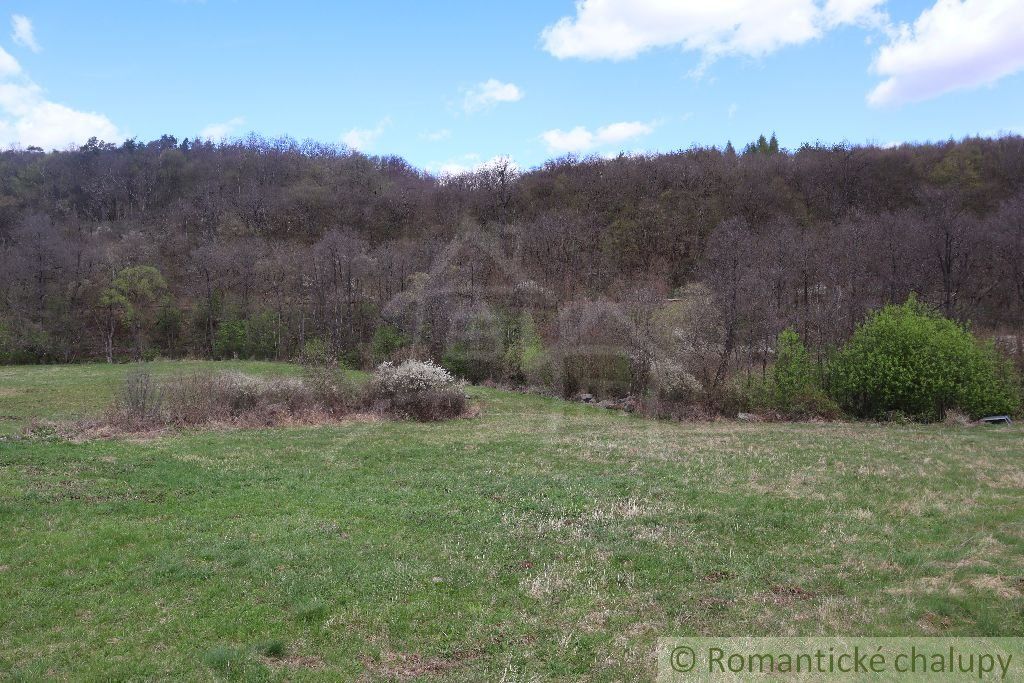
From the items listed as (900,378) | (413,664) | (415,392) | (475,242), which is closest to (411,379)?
(415,392)

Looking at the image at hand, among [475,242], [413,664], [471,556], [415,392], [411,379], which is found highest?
[475,242]

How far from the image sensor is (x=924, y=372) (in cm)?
2289

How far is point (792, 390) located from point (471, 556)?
2162 cm

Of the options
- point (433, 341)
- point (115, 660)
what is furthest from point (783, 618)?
point (433, 341)

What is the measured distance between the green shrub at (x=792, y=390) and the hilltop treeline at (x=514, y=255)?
2631mm

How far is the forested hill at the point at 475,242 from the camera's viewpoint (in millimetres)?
39094

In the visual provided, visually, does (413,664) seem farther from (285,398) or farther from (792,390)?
(792,390)

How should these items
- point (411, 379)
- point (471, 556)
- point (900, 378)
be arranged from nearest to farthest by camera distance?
point (471, 556) → point (411, 379) → point (900, 378)

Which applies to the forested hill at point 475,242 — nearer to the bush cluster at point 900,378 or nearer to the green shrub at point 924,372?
the bush cluster at point 900,378

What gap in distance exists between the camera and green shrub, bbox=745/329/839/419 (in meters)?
25.2

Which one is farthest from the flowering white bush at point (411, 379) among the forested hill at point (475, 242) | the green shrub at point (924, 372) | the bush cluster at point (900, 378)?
the green shrub at point (924, 372)

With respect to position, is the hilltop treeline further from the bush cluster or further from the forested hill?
the bush cluster

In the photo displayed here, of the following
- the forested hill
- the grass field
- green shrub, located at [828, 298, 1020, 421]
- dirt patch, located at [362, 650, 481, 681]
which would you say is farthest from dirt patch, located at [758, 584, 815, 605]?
the forested hill

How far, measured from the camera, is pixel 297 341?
4884 cm
